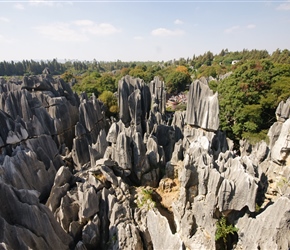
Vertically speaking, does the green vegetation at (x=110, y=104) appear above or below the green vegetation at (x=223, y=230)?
above

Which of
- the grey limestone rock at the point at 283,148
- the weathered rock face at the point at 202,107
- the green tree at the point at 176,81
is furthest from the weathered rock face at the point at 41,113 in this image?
the green tree at the point at 176,81

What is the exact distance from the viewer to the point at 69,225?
8.55 metres

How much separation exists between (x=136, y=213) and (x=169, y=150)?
6.60 meters

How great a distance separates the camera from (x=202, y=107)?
49.4 feet

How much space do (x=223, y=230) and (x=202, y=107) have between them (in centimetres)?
892

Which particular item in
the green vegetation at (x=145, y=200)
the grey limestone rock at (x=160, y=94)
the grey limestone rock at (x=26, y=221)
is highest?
the grey limestone rock at (x=160, y=94)

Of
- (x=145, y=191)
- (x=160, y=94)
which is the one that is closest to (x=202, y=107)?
(x=145, y=191)

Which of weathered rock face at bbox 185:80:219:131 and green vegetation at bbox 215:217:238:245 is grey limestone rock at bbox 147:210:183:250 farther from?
weathered rock face at bbox 185:80:219:131

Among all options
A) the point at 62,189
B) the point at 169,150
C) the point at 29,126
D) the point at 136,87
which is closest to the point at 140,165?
the point at 169,150

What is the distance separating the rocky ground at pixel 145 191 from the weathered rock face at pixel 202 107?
0.24ft

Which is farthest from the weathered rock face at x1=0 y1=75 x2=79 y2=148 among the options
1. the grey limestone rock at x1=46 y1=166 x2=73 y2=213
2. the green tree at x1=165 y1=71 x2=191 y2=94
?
the green tree at x1=165 y1=71 x2=191 y2=94

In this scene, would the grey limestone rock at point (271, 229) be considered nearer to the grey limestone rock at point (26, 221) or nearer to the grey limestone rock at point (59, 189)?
the grey limestone rock at point (26, 221)

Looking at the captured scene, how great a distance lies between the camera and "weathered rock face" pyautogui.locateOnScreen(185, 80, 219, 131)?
14484 mm

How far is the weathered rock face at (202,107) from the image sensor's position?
14484 millimetres
